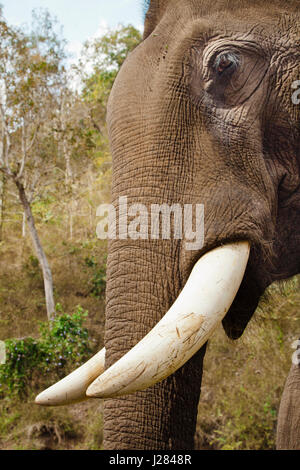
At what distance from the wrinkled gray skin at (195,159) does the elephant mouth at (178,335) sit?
0.39 ft

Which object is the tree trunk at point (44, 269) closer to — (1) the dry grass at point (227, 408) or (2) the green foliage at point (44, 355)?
(2) the green foliage at point (44, 355)

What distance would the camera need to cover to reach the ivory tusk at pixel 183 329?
1.43 meters

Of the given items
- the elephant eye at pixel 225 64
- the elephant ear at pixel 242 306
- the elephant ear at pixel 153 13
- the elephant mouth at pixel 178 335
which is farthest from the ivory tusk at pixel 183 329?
the elephant ear at pixel 153 13

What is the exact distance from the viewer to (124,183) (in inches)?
77.8

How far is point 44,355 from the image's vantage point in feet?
19.3

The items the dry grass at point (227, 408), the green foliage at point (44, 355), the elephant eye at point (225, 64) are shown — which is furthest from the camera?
the green foliage at point (44, 355)

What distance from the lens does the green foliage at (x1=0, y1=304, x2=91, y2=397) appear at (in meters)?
5.61

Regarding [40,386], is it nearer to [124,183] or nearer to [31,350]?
[31,350]

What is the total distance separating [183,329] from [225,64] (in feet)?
3.57

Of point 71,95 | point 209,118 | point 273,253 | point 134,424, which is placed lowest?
point 134,424

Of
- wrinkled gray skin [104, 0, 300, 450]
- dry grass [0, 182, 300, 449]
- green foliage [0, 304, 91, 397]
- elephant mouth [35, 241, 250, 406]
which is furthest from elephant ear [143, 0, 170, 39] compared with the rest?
green foliage [0, 304, 91, 397]

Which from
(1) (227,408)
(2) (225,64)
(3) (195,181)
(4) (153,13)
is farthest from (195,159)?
(1) (227,408)
